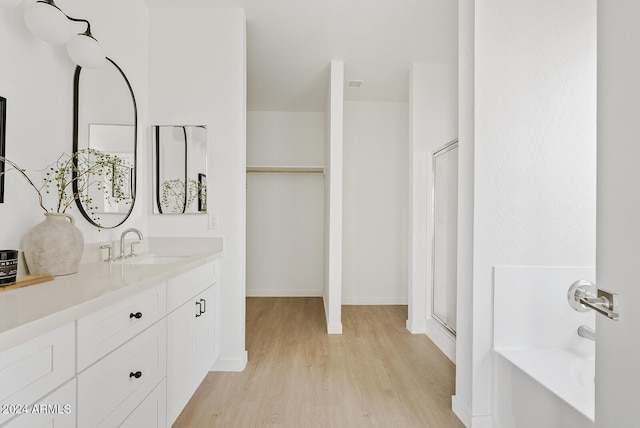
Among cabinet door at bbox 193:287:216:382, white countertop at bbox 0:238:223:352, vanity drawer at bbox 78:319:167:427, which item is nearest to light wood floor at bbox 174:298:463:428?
cabinet door at bbox 193:287:216:382

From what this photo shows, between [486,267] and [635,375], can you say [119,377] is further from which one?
[486,267]

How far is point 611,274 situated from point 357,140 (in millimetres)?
3762

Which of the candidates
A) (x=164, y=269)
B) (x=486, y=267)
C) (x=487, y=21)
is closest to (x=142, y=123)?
(x=164, y=269)

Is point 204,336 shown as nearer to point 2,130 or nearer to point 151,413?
point 151,413

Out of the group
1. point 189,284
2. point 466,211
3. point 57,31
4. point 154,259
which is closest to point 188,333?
point 189,284

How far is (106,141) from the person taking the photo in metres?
1.96

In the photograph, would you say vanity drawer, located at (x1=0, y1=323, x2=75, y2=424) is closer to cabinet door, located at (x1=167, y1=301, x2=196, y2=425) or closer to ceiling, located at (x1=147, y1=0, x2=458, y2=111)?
cabinet door, located at (x1=167, y1=301, x2=196, y2=425)

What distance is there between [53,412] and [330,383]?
5.64ft

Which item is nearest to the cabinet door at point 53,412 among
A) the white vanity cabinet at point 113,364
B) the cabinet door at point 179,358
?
the white vanity cabinet at point 113,364

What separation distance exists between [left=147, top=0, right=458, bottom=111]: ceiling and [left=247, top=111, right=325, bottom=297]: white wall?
2.37 ft

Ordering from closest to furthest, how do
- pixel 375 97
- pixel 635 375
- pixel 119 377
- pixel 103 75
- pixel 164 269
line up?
pixel 635 375 → pixel 119 377 → pixel 164 269 → pixel 103 75 → pixel 375 97

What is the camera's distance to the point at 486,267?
177 cm

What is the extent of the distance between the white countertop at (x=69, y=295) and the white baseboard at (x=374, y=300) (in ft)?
9.53

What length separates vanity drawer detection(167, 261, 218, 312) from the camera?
1598 millimetres
